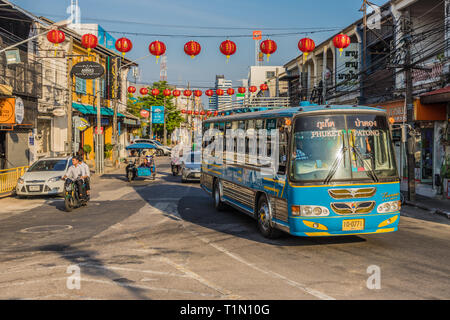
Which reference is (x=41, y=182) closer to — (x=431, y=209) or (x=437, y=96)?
(x=431, y=209)

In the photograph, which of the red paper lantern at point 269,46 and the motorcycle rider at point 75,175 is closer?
the motorcycle rider at point 75,175

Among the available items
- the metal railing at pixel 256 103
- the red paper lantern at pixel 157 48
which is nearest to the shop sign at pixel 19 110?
the red paper lantern at pixel 157 48

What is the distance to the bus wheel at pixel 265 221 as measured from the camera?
389 inches

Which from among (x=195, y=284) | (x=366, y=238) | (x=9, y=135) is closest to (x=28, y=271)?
(x=195, y=284)

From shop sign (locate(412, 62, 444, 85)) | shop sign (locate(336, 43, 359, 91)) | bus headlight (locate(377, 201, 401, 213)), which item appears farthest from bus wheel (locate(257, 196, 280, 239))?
shop sign (locate(336, 43, 359, 91))

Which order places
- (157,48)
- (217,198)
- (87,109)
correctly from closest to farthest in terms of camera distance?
(217,198) → (157,48) → (87,109)

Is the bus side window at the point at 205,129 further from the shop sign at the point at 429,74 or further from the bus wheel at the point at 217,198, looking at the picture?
the shop sign at the point at 429,74

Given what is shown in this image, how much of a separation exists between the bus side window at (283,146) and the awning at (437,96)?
33.0 ft

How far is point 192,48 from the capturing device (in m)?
17.5

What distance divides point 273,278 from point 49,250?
191 inches

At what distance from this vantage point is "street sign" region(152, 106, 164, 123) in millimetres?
62312

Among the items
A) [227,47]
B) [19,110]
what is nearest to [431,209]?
[227,47]

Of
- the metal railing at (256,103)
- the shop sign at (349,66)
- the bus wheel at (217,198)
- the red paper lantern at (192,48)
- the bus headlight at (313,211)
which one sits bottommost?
the bus wheel at (217,198)

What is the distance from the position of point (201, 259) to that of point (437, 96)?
43.7 feet
